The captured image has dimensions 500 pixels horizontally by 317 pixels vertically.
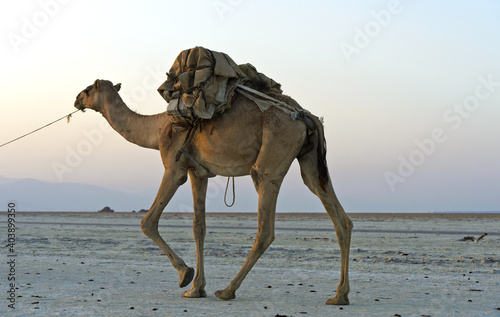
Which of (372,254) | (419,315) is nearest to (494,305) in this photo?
(419,315)

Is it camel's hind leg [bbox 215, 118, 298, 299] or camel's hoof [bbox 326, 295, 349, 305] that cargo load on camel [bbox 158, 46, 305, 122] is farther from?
camel's hoof [bbox 326, 295, 349, 305]

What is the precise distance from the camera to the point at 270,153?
949cm

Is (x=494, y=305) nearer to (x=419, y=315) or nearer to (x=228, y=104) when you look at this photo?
(x=419, y=315)

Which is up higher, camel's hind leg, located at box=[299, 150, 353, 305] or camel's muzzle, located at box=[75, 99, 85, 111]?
camel's muzzle, located at box=[75, 99, 85, 111]

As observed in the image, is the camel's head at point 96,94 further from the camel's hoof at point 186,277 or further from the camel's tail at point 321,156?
the camel's tail at point 321,156

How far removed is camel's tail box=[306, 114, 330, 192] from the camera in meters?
9.84

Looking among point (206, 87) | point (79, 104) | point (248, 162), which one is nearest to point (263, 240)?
point (248, 162)

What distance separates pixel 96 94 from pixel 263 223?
4.36 meters

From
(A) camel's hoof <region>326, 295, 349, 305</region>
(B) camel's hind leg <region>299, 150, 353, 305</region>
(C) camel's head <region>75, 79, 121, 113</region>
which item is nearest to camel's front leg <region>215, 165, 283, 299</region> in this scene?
(B) camel's hind leg <region>299, 150, 353, 305</region>

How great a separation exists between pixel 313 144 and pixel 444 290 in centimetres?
340

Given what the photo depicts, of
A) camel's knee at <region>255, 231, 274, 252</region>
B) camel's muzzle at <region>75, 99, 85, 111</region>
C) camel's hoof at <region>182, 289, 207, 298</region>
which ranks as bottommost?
camel's hoof at <region>182, 289, 207, 298</region>

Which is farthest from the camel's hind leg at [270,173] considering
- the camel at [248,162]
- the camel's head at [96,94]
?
the camel's head at [96,94]

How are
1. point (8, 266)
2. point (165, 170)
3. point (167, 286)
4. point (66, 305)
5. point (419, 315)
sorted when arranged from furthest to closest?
point (8, 266) < point (167, 286) < point (165, 170) < point (66, 305) < point (419, 315)

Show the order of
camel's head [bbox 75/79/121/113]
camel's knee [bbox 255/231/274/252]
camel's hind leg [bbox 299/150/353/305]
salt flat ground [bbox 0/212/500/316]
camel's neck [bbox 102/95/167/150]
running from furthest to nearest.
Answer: camel's head [bbox 75/79/121/113]
camel's neck [bbox 102/95/167/150]
camel's hind leg [bbox 299/150/353/305]
camel's knee [bbox 255/231/274/252]
salt flat ground [bbox 0/212/500/316]
